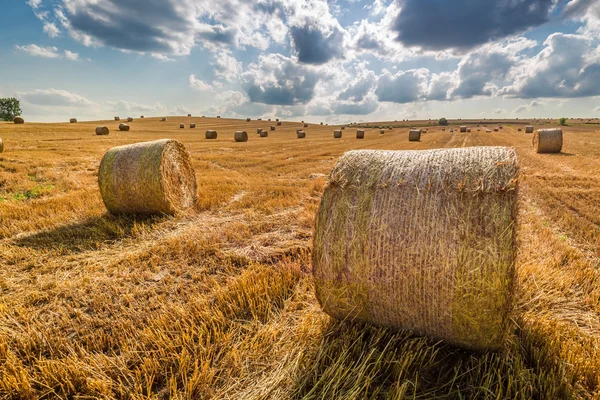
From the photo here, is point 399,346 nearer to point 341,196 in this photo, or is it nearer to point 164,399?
point 341,196

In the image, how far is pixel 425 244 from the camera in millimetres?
2666

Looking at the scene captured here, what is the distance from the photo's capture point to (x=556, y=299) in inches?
135

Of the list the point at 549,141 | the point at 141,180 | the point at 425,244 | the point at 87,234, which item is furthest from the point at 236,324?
the point at 549,141

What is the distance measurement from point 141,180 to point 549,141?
66.5ft

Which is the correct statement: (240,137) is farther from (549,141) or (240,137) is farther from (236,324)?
(236,324)

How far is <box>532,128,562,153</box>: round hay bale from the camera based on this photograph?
56.0ft

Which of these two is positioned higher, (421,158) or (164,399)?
(421,158)

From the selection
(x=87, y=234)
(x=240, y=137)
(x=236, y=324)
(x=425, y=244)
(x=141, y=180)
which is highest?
(x=240, y=137)

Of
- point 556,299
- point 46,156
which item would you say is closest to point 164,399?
point 556,299

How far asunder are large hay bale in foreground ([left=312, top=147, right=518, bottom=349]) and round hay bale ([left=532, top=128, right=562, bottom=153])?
1862 centimetres

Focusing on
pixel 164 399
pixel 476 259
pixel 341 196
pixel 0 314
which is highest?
pixel 341 196

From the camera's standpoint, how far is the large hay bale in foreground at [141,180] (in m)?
6.66

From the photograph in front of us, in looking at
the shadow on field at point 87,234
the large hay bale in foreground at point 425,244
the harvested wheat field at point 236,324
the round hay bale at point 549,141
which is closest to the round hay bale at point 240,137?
the round hay bale at point 549,141

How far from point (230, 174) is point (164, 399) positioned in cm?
1006
